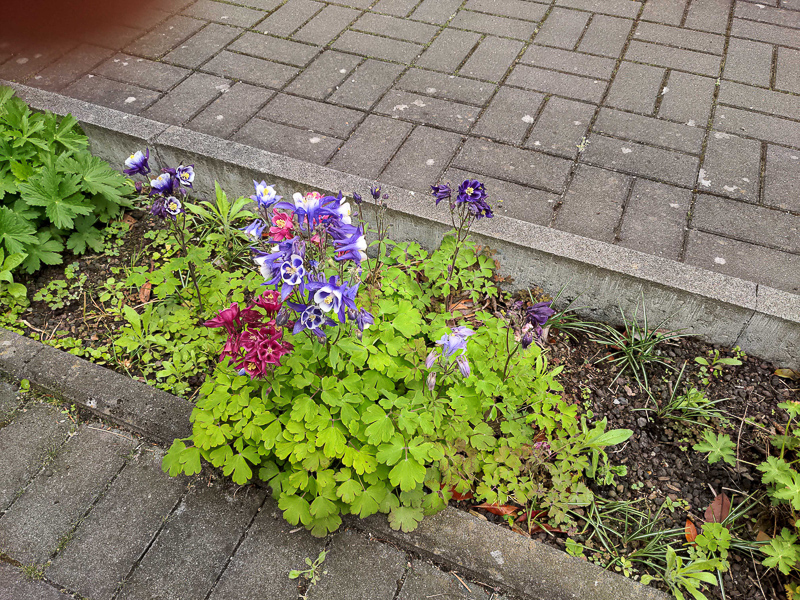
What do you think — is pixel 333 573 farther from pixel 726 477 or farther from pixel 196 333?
pixel 726 477

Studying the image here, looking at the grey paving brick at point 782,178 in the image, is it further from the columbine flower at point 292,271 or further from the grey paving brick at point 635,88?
the columbine flower at point 292,271

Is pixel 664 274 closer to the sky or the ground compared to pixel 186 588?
closer to the sky

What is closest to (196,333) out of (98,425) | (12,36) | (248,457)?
(98,425)

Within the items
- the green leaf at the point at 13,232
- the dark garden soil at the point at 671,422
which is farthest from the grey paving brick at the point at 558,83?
the green leaf at the point at 13,232

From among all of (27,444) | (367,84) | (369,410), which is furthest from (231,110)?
(369,410)

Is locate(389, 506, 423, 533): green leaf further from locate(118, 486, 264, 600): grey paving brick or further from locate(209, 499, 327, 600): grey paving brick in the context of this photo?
locate(118, 486, 264, 600): grey paving brick

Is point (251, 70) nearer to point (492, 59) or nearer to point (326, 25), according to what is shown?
point (326, 25)

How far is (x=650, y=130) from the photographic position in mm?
3590

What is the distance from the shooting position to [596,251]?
273cm

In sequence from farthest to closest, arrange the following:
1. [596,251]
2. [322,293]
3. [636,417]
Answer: [596,251] < [636,417] < [322,293]

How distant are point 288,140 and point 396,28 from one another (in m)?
1.65

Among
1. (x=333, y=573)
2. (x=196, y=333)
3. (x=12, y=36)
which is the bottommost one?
(x=333, y=573)

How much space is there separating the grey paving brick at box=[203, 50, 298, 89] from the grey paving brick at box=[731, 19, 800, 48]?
3.48 metres

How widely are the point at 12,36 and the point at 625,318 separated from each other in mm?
5129
